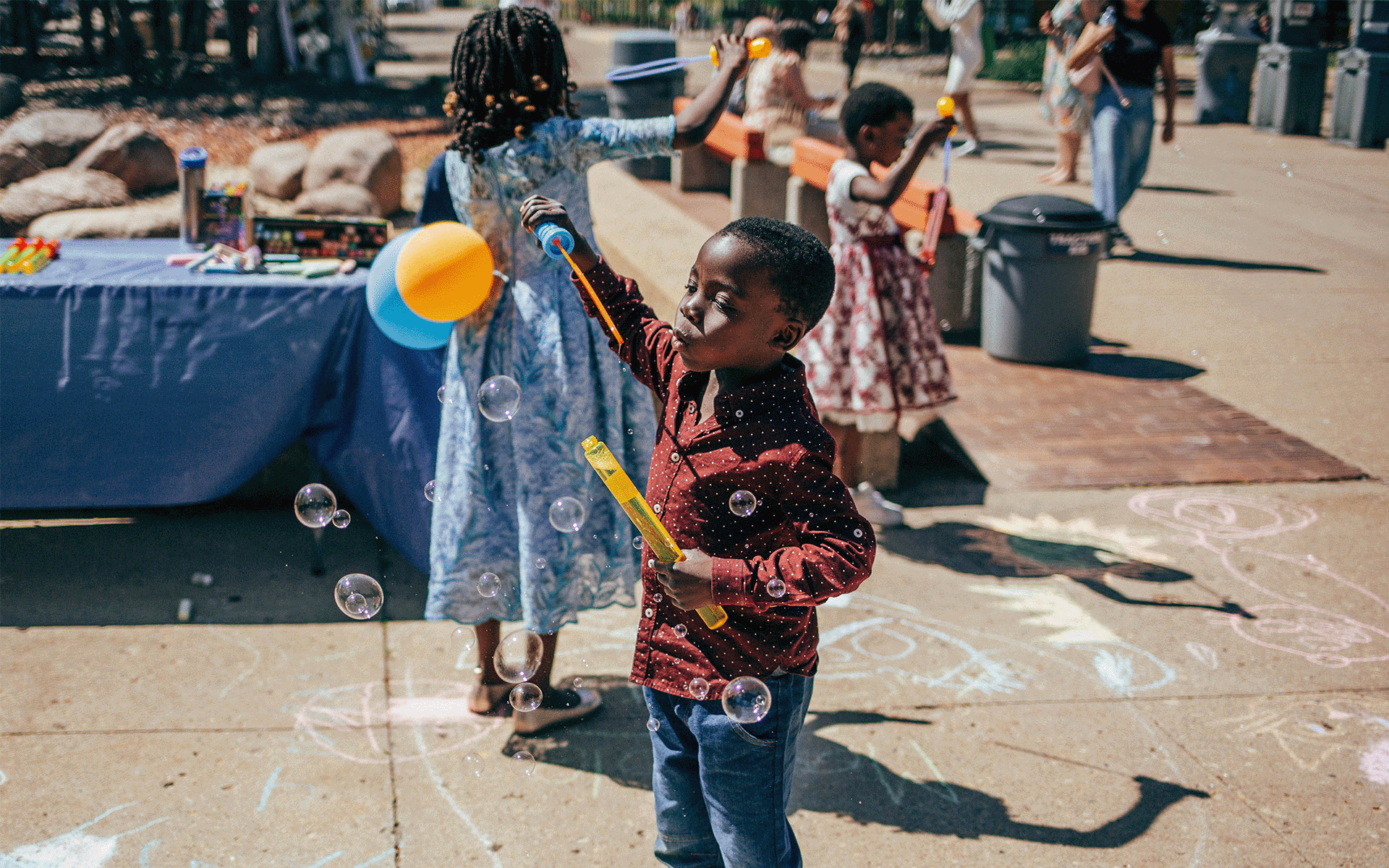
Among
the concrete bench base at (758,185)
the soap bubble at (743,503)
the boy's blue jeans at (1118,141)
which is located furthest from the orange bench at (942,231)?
the soap bubble at (743,503)

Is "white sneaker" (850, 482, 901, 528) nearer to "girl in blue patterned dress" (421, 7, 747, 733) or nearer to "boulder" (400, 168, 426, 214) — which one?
"girl in blue patterned dress" (421, 7, 747, 733)

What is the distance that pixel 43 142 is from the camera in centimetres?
1009

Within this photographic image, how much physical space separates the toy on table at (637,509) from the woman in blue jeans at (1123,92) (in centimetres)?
707

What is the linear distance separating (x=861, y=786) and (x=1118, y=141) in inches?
248

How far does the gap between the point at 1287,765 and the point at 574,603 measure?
199 cm

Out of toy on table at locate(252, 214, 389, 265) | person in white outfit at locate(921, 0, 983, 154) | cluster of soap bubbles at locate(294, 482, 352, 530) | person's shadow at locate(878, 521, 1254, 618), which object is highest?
person in white outfit at locate(921, 0, 983, 154)

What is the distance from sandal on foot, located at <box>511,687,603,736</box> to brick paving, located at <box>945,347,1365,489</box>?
97.6 inches

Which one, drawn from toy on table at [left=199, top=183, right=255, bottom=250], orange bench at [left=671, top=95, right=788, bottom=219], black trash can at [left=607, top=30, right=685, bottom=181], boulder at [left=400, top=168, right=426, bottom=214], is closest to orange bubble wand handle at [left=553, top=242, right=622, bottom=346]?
toy on table at [left=199, top=183, right=255, bottom=250]

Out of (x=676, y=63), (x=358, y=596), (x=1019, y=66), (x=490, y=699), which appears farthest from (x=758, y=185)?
(x=1019, y=66)

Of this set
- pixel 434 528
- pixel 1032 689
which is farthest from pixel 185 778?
pixel 1032 689

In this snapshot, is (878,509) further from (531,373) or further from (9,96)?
(9,96)

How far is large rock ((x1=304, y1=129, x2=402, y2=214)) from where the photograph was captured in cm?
995

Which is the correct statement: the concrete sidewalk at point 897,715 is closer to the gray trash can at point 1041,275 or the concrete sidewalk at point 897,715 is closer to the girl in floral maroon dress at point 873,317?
the girl in floral maroon dress at point 873,317

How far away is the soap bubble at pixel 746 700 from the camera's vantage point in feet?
6.82
